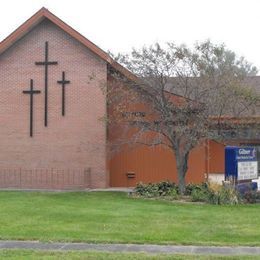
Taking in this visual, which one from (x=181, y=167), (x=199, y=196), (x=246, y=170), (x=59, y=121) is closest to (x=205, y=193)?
(x=199, y=196)

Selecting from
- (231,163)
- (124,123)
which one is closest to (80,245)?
(231,163)

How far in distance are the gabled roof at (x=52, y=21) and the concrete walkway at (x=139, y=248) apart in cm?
1282

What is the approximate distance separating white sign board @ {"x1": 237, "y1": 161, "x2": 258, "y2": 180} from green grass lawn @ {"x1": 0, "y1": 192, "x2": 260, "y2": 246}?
10.3 feet

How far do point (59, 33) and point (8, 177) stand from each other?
6.58m

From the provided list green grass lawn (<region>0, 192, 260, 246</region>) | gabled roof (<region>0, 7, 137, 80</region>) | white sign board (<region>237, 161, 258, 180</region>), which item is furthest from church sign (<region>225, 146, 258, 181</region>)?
gabled roof (<region>0, 7, 137, 80</region>)

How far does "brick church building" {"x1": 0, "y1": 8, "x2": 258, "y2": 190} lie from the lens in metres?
24.0

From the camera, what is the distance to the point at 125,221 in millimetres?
13781

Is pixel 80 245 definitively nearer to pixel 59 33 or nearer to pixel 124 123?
pixel 124 123

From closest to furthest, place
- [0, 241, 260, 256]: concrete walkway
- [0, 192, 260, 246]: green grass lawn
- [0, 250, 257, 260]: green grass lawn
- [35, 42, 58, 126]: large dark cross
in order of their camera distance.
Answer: [0, 250, 257, 260]: green grass lawn, [0, 241, 260, 256]: concrete walkway, [0, 192, 260, 246]: green grass lawn, [35, 42, 58, 126]: large dark cross

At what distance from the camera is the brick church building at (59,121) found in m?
24.0

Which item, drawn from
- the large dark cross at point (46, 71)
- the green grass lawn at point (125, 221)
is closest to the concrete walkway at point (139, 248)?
the green grass lawn at point (125, 221)

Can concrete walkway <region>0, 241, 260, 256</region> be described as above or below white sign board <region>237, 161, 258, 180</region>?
below

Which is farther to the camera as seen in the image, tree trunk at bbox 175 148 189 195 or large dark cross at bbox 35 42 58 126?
large dark cross at bbox 35 42 58 126

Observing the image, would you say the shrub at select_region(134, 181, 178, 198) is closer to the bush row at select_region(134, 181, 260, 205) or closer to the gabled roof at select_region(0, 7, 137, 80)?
the bush row at select_region(134, 181, 260, 205)
